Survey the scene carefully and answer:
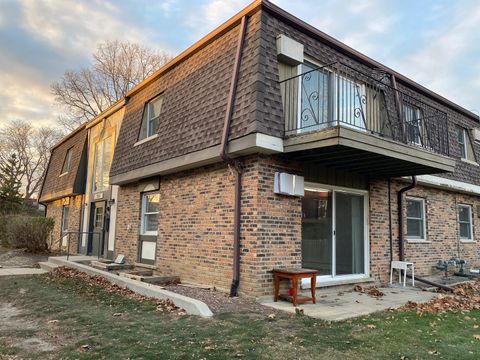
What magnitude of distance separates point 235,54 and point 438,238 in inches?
329

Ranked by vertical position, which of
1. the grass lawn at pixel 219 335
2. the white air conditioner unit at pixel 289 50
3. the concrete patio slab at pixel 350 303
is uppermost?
the white air conditioner unit at pixel 289 50

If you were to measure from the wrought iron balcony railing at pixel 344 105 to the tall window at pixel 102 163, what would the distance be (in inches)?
345

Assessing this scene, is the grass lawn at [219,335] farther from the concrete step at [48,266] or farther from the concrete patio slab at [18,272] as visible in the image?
the concrete step at [48,266]

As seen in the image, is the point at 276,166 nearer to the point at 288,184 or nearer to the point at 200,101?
the point at 288,184

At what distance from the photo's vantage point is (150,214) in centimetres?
1102

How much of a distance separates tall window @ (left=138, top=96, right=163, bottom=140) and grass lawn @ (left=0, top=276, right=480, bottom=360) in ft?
19.8

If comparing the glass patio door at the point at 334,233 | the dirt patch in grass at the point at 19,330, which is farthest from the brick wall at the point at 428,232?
the dirt patch in grass at the point at 19,330

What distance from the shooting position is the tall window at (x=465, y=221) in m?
12.9

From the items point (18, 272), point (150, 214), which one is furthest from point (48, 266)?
point (150, 214)

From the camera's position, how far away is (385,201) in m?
9.88

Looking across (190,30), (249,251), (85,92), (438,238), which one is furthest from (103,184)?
(85,92)

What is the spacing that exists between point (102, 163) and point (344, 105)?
982 cm

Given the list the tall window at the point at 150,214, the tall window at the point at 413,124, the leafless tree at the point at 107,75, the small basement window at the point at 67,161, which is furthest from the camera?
the leafless tree at the point at 107,75

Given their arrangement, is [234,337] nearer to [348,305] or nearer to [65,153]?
[348,305]
